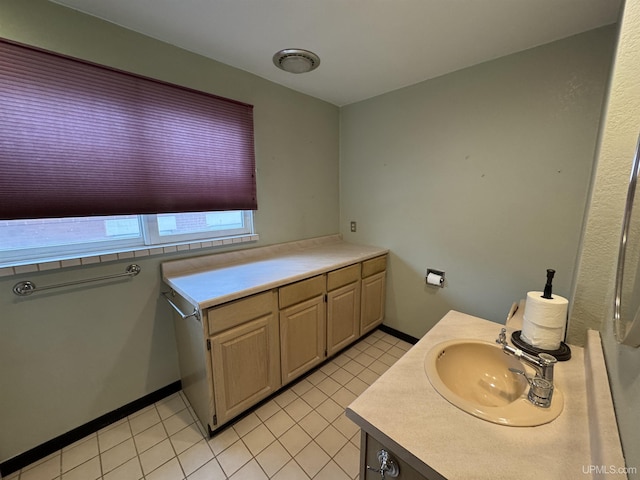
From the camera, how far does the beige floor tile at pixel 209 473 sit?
4.26 feet

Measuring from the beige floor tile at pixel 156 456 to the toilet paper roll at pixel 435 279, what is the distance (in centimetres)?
207

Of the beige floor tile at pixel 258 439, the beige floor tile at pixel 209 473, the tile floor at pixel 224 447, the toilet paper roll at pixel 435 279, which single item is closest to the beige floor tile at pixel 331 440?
the tile floor at pixel 224 447

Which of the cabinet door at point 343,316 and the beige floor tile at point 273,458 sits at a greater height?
the cabinet door at point 343,316

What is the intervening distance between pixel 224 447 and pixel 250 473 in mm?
224

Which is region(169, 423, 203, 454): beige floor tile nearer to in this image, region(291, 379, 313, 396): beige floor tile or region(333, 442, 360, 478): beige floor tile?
region(291, 379, 313, 396): beige floor tile

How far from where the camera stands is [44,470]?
133 cm

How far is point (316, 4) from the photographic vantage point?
1240 millimetres

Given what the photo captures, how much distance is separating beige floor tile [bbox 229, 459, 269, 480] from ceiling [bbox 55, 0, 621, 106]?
2309mm

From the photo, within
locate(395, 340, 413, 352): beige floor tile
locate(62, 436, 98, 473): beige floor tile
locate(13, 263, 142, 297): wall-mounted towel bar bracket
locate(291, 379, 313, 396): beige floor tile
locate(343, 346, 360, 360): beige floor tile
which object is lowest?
locate(62, 436, 98, 473): beige floor tile

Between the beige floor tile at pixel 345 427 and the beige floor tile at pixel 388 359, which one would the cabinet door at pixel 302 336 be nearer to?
the beige floor tile at pixel 345 427

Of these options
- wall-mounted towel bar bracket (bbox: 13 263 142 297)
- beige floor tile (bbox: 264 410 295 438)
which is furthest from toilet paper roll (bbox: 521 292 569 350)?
wall-mounted towel bar bracket (bbox: 13 263 142 297)

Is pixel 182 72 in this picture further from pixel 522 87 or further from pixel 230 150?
pixel 522 87

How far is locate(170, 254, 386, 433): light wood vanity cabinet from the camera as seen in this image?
1.41 metres

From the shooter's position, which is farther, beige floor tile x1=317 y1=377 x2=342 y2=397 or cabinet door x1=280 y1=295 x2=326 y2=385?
beige floor tile x1=317 y1=377 x2=342 y2=397
